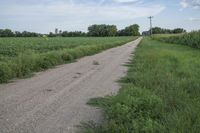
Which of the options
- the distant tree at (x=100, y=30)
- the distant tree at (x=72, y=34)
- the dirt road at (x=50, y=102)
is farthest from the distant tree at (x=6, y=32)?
the dirt road at (x=50, y=102)

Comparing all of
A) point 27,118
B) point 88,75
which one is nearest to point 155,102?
point 27,118

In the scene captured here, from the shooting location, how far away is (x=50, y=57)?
17859mm

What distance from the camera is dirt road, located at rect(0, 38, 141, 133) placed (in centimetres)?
630

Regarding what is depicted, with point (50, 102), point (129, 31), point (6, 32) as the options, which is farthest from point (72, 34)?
point (50, 102)

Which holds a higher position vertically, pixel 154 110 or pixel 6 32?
pixel 6 32

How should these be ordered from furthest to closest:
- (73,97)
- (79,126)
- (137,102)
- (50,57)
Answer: (50,57)
(73,97)
(137,102)
(79,126)

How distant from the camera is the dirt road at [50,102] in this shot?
6301 mm

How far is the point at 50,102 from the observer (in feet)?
26.9

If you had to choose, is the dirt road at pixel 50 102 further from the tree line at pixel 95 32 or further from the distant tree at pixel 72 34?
the distant tree at pixel 72 34

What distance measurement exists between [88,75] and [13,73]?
117 inches

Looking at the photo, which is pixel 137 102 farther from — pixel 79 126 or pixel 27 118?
pixel 27 118

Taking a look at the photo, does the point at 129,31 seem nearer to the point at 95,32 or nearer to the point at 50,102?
the point at 95,32

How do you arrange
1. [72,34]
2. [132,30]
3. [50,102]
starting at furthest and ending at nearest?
1. [132,30]
2. [72,34]
3. [50,102]

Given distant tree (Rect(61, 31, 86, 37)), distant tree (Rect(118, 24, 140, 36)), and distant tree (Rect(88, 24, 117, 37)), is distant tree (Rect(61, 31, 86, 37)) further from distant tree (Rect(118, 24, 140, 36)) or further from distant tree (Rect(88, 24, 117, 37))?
distant tree (Rect(118, 24, 140, 36))
